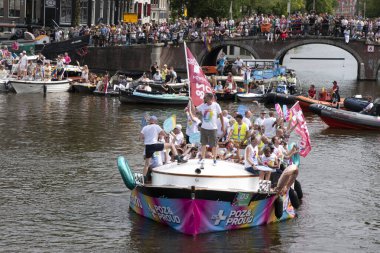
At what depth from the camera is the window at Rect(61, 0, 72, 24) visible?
8444cm

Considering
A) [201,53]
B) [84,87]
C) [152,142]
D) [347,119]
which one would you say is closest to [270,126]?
[152,142]

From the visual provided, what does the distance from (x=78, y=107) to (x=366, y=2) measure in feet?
422

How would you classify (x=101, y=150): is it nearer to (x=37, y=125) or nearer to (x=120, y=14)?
(x=37, y=125)

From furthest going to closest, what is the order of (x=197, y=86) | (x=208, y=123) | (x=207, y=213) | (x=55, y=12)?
(x=55, y=12) → (x=197, y=86) → (x=208, y=123) → (x=207, y=213)

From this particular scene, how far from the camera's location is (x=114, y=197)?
90.4ft

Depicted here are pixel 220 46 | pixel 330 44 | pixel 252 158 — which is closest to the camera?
pixel 252 158

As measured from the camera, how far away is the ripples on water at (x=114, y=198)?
2298cm

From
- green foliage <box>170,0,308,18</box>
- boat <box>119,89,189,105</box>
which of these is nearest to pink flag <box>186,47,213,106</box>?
boat <box>119,89,189,105</box>

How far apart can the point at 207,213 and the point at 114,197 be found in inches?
227

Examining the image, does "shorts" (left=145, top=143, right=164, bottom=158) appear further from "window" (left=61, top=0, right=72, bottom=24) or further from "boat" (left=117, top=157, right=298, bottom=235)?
"window" (left=61, top=0, right=72, bottom=24)

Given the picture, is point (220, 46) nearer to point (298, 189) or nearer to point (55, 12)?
point (55, 12)

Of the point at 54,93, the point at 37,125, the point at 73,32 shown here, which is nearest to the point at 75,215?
the point at 37,125

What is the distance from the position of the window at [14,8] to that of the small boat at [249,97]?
103 feet

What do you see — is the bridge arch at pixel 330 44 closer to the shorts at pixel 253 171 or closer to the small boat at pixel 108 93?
the small boat at pixel 108 93
